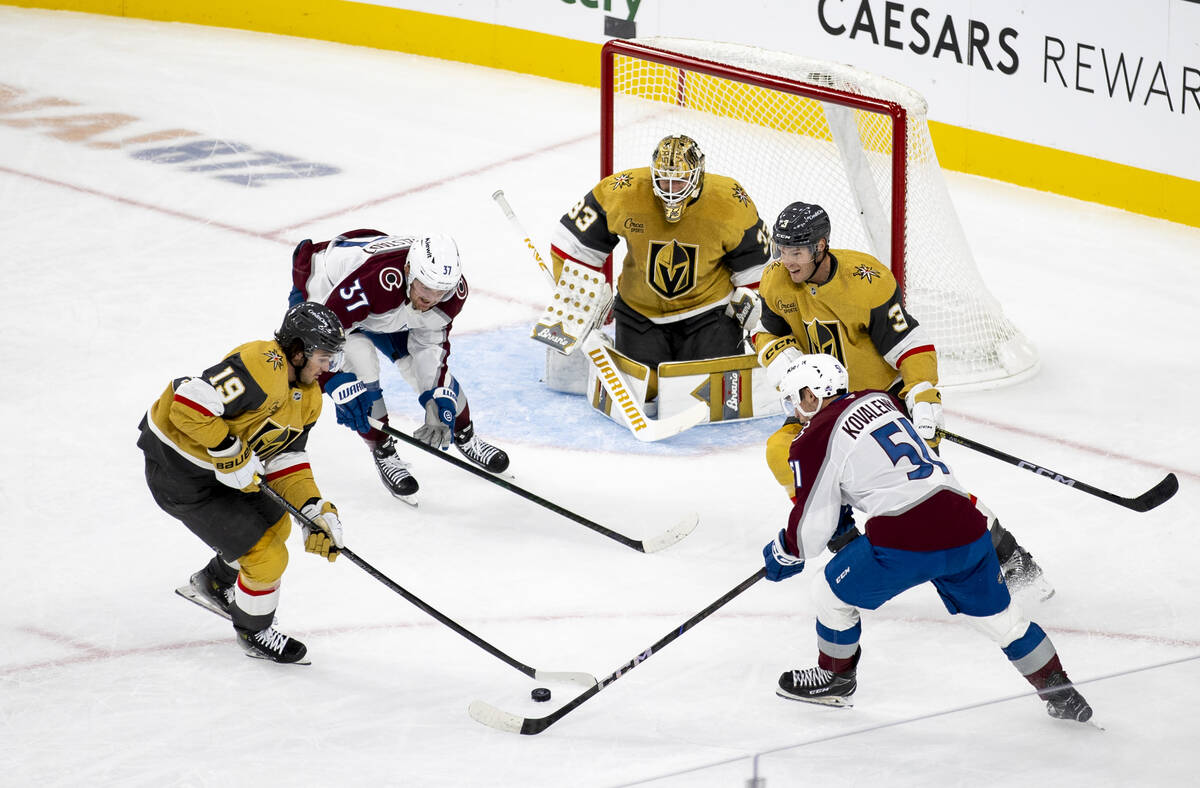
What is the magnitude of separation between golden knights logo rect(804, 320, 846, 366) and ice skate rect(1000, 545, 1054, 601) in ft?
2.20

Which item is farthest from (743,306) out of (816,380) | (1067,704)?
(1067,704)

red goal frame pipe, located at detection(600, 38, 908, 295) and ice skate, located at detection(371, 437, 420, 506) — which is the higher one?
red goal frame pipe, located at detection(600, 38, 908, 295)

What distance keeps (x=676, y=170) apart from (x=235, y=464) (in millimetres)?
1897

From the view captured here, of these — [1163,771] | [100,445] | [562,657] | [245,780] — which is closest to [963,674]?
[562,657]

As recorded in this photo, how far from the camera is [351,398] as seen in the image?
186 inches

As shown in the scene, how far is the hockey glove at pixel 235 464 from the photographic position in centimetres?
377

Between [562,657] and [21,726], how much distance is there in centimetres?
127

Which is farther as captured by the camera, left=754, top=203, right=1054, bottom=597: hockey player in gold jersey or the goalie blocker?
the goalie blocker

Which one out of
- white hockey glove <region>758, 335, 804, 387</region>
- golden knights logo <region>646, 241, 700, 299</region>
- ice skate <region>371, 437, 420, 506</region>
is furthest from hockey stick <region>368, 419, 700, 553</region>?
golden knights logo <region>646, 241, 700, 299</region>

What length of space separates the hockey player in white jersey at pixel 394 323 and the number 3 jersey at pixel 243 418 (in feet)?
2.24

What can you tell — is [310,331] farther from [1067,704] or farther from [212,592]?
[1067,704]

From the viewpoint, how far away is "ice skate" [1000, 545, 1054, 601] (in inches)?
166

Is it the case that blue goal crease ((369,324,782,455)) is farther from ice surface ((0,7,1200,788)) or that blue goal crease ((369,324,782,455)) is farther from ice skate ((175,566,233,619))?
ice skate ((175,566,233,619))

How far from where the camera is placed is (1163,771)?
265cm
